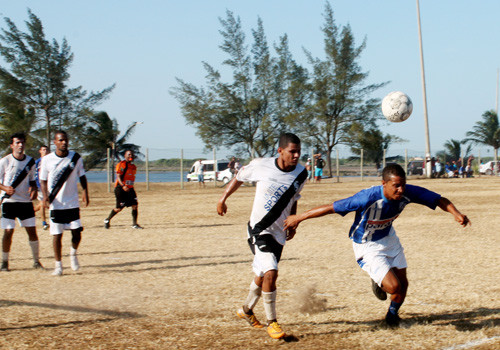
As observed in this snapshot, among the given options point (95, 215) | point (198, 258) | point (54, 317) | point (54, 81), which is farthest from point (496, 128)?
point (54, 317)

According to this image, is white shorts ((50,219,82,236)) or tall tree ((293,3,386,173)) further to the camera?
tall tree ((293,3,386,173))

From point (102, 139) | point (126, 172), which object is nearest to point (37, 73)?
point (102, 139)

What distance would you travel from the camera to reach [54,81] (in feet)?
128

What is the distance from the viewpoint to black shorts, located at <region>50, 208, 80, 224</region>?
26.2 ft

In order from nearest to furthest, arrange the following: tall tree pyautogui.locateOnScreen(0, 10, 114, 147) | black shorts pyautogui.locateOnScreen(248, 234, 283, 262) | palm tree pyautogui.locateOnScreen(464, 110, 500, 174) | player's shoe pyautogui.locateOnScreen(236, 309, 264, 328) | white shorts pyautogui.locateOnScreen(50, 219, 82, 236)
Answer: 1. black shorts pyautogui.locateOnScreen(248, 234, 283, 262)
2. player's shoe pyautogui.locateOnScreen(236, 309, 264, 328)
3. white shorts pyautogui.locateOnScreen(50, 219, 82, 236)
4. tall tree pyautogui.locateOnScreen(0, 10, 114, 147)
5. palm tree pyautogui.locateOnScreen(464, 110, 500, 174)

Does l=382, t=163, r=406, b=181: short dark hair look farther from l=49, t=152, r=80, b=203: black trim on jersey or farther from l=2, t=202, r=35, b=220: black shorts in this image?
l=2, t=202, r=35, b=220: black shorts

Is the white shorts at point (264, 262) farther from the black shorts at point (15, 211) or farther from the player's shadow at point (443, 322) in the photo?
the black shorts at point (15, 211)

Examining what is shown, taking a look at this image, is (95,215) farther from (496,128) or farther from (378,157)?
(496,128)

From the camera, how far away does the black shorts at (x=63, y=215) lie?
315 inches

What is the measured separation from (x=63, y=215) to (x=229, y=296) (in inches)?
119

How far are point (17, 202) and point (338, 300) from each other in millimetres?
5328

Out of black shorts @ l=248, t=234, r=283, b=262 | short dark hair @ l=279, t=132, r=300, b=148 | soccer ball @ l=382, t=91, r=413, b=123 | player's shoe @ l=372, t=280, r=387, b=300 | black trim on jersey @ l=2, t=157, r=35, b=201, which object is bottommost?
player's shoe @ l=372, t=280, r=387, b=300

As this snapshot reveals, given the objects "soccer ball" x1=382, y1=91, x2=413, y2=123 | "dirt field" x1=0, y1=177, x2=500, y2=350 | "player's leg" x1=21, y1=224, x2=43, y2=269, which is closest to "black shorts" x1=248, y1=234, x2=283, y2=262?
"dirt field" x1=0, y1=177, x2=500, y2=350

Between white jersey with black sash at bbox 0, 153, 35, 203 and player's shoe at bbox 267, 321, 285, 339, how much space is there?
17.4 ft
